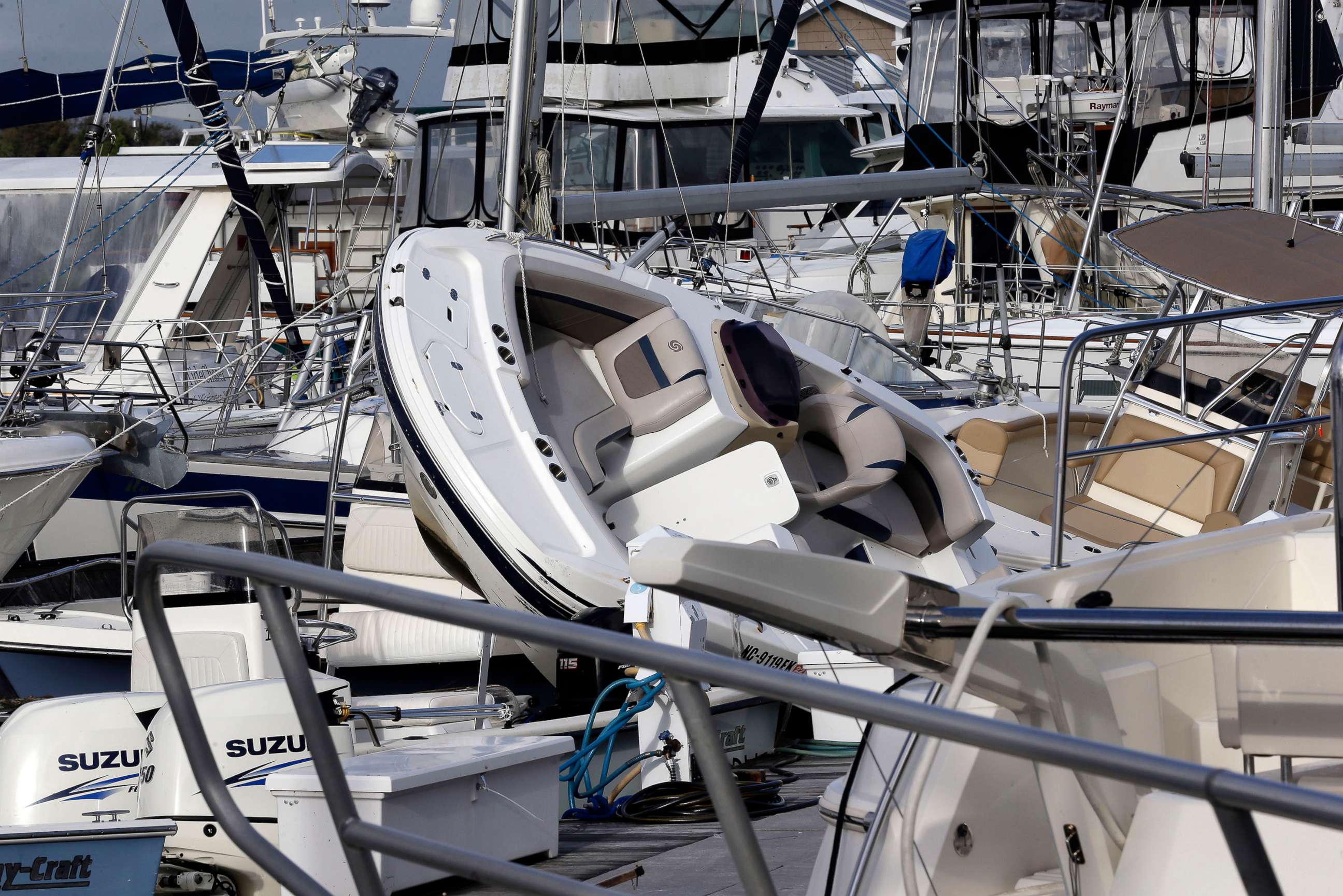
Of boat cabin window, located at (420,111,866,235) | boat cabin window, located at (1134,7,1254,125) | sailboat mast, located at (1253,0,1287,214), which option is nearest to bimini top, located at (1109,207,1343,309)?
sailboat mast, located at (1253,0,1287,214)

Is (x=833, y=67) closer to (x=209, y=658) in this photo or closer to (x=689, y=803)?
(x=209, y=658)

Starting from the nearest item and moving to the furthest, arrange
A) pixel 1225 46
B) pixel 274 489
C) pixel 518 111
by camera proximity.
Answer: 1. pixel 518 111
2. pixel 274 489
3. pixel 1225 46

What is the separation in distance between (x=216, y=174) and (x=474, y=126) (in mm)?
4860

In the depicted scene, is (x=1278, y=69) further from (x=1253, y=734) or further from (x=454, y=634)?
(x=1253, y=734)

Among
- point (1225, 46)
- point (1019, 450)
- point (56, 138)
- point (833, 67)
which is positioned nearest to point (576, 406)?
point (1019, 450)

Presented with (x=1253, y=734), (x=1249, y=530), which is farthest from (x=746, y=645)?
(x=1253, y=734)

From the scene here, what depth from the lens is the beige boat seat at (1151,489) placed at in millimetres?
6980

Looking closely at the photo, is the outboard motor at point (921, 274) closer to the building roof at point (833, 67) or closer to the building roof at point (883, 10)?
the building roof at point (833, 67)

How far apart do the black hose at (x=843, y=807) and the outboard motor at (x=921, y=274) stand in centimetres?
813

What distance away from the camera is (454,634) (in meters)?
7.20

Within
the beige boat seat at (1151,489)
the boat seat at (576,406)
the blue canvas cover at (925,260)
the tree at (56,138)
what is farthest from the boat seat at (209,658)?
the tree at (56,138)

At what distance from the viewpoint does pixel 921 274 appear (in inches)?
420

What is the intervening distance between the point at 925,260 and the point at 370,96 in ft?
31.8

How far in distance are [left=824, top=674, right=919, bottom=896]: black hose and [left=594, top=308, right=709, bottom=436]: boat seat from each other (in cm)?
390
